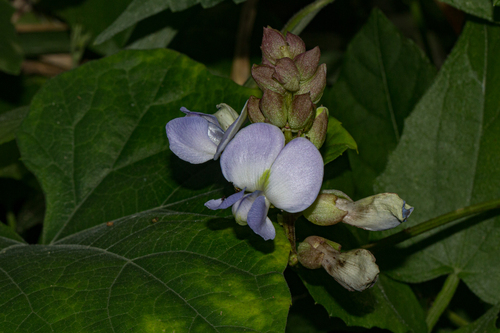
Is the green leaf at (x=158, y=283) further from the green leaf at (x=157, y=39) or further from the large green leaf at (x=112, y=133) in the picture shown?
the green leaf at (x=157, y=39)

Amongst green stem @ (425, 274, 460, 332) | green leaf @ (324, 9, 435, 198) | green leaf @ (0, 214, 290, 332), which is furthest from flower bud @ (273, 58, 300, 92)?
green stem @ (425, 274, 460, 332)

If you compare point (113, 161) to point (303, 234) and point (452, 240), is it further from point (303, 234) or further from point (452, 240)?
point (452, 240)

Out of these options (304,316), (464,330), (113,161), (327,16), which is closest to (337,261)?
(464,330)

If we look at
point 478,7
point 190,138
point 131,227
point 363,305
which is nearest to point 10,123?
point 131,227

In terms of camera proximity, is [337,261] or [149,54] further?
[149,54]

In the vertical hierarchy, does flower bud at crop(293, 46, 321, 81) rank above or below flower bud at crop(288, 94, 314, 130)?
above

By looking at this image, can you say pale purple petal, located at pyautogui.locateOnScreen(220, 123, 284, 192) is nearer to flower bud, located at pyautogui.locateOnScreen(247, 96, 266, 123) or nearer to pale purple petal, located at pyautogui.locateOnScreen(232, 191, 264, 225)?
pale purple petal, located at pyautogui.locateOnScreen(232, 191, 264, 225)

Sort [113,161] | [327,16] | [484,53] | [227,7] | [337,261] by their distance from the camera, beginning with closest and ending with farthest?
1. [337,261]
2. [113,161]
3. [484,53]
4. [227,7]
5. [327,16]
